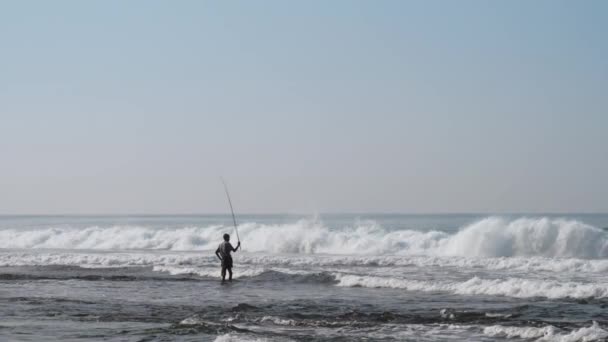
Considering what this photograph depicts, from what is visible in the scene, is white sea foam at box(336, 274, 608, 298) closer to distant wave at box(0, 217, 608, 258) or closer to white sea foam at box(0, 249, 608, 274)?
white sea foam at box(0, 249, 608, 274)

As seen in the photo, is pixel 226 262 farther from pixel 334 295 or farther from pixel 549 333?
pixel 549 333

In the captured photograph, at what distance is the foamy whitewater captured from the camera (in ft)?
44.4

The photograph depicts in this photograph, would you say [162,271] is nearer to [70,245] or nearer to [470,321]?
[470,321]

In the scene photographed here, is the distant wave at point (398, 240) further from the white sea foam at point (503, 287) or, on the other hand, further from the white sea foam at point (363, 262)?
the white sea foam at point (503, 287)

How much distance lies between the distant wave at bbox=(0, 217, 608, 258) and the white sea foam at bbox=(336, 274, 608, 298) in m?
15.0

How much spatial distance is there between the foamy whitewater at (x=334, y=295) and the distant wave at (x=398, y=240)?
9 centimetres

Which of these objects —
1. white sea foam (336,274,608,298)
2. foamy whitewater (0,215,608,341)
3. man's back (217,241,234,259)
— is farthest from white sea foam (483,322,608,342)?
man's back (217,241,234,259)

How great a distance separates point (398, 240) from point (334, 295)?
845 inches

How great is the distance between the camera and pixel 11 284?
23.0 metres

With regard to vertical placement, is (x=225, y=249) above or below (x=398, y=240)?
above

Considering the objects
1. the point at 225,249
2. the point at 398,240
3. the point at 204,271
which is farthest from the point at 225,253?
the point at 398,240

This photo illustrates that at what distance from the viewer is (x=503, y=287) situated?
19406 millimetres

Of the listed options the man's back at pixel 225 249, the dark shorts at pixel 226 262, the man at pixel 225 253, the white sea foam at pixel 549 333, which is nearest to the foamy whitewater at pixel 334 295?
the white sea foam at pixel 549 333

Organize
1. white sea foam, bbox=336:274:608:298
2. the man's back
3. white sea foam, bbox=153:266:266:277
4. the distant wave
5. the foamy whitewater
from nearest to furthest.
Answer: the foamy whitewater
white sea foam, bbox=336:274:608:298
the man's back
white sea foam, bbox=153:266:266:277
the distant wave
